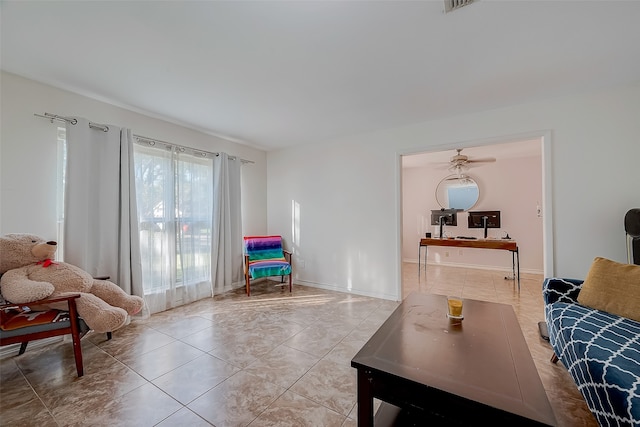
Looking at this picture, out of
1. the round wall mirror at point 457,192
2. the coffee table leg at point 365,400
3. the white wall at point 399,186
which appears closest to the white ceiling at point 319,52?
the white wall at point 399,186

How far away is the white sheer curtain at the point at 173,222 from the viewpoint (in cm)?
289

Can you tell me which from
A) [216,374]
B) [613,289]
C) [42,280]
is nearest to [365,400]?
[216,374]

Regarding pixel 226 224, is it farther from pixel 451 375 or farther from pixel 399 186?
pixel 451 375

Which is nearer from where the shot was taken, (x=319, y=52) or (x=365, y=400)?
(x=365, y=400)

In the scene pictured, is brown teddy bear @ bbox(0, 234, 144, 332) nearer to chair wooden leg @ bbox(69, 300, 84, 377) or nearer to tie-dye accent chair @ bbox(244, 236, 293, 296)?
chair wooden leg @ bbox(69, 300, 84, 377)

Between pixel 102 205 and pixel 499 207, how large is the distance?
6.52m

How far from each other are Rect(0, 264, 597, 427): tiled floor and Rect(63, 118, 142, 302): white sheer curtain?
68 cm

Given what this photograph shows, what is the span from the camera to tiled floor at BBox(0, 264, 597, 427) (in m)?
1.43

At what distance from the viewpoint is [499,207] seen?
16.9 ft

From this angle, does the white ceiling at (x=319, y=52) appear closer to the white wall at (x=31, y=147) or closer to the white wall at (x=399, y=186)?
the white wall at (x=31, y=147)

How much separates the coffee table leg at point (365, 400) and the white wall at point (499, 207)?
4736mm

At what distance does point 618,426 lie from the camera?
3.34 feet

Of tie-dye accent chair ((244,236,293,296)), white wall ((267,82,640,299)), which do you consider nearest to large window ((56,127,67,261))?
tie-dye accent chair ((244,236,293,296))

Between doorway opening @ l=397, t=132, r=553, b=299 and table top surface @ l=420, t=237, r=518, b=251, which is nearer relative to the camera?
table top surface @ l=420, t=237, r=518, b=251
